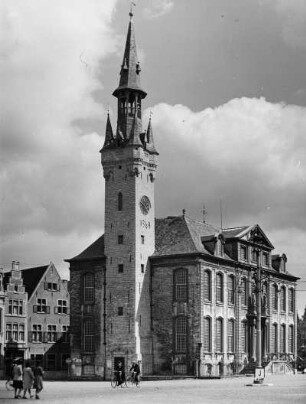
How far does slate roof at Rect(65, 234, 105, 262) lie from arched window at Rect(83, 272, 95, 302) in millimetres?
1356

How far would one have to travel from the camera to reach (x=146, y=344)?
60.0 meters

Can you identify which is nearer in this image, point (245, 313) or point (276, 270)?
point (245, 313)

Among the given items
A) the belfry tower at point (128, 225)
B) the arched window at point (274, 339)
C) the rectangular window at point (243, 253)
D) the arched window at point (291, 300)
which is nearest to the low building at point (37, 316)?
the belfry tower at point (128, 225)

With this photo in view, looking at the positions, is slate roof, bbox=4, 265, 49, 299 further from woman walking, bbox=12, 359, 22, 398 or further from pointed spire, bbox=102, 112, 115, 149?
woman walking, bbox=12, 359, 22, 398

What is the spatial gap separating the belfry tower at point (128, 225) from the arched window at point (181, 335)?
2143 mm

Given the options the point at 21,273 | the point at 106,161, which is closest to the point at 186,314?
the point at 106,161

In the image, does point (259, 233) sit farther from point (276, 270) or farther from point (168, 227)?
point (168, 227)

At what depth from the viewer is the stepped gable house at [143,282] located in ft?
196

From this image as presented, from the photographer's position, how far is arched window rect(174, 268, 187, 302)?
198 feet

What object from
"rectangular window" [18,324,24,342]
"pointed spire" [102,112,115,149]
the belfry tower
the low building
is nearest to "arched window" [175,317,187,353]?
the belfry tower

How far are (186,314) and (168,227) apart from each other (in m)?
7.87

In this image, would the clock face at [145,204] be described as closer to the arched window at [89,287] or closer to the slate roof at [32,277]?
the arched window at [89,287]

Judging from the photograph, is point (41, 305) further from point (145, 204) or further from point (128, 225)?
point (145, 204)

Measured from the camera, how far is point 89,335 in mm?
62188
